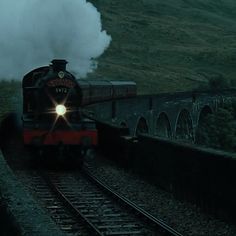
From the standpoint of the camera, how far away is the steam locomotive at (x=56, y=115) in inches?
629

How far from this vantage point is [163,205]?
12031 mm

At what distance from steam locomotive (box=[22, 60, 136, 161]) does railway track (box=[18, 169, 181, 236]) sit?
0.93m

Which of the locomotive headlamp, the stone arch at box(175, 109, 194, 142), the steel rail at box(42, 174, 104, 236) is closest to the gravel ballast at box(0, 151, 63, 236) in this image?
the steel rail at box(42, 174, 104, 236)

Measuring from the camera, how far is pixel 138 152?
15875 millimetres

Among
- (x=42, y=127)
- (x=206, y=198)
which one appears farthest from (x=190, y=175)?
(x=42, y=127)

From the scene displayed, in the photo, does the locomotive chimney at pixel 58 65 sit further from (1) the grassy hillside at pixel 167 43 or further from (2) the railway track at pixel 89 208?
(1) the grassy hillside at pixel 167 43

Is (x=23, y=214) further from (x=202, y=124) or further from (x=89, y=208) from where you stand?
(x=202, y=124)

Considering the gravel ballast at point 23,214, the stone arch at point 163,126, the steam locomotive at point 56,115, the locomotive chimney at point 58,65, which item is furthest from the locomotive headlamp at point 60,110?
the stone arch at point 163,126

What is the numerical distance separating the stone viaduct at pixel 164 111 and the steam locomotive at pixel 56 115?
14.8ft

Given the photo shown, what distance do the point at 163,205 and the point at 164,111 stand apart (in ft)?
78.1

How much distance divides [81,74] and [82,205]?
21179 mm

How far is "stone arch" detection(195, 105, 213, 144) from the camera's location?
39.7 m

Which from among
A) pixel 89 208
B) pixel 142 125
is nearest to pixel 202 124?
pixel 142 125

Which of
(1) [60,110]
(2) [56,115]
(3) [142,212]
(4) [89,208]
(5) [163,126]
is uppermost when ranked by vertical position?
(1) [60,110]
